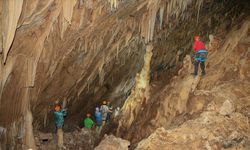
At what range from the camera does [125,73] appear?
12578 millimetres

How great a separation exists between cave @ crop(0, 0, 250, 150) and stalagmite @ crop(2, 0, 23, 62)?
0.02 m

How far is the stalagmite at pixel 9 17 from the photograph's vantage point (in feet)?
19.9

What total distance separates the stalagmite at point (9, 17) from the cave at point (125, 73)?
2 cm

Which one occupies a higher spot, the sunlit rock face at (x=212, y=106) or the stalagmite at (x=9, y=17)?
the stalagmite at (x=9, y=17)

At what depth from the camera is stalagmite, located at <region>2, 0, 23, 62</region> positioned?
6.07 meters

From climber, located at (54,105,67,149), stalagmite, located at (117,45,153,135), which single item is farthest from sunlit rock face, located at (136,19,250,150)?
climber, located at (54,105,67,149)

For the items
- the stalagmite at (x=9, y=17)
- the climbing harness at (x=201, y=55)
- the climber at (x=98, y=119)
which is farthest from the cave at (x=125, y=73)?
the climbing harness at (x=201, y=55)

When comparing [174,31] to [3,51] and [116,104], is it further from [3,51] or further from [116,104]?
[3,51]

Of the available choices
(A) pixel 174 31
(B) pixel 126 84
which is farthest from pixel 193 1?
(B) pixel 126 84

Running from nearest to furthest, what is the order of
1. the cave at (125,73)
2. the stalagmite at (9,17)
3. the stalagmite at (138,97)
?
the stalagmite at (9,17)
the cave at (125,73)
the stalagmite at (138,97)

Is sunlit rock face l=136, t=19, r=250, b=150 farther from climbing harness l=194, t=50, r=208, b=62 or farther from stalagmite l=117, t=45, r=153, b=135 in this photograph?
stalagmite l=117, t=45, r=153, b=135

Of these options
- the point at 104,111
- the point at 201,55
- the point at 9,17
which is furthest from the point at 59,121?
the point at 201,55

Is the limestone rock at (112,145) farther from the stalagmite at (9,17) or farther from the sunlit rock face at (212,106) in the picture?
the stalagmite at (9,17)

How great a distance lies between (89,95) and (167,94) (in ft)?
11.6
